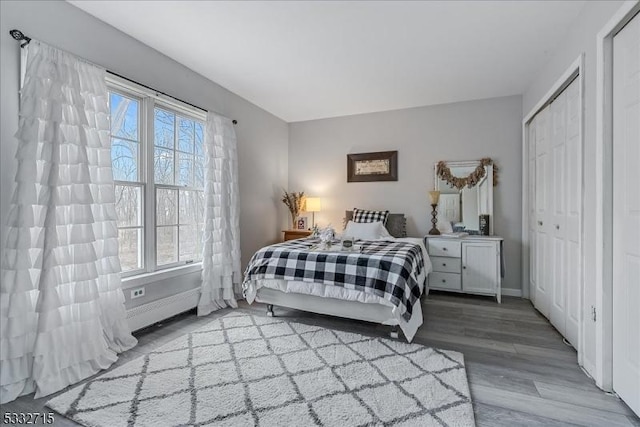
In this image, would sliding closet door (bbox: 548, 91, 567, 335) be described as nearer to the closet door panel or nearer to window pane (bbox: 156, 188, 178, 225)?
the closet door panel

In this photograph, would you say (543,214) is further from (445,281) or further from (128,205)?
(128,205)

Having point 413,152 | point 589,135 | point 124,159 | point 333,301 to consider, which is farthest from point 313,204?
point 589,135

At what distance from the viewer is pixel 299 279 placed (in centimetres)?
280

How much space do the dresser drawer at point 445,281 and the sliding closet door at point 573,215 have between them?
1.34 meters

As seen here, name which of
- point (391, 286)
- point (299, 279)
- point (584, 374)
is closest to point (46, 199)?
point (299, 279)

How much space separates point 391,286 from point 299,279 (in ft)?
2.80

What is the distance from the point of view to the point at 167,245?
306 cm

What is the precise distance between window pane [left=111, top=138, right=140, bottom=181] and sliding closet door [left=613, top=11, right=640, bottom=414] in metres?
3.52

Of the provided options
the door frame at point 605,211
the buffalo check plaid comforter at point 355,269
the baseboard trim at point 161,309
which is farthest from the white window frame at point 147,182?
the door frame at point 605,211

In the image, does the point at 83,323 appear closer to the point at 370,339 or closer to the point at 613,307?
the point at 370,339

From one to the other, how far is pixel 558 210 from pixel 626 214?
114cm

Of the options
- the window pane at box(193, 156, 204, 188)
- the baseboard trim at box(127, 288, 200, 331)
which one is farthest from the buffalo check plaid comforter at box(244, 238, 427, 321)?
the window pane at box(193, 156, 204, 188)

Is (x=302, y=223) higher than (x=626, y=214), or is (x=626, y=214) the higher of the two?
(x=626, y=214)

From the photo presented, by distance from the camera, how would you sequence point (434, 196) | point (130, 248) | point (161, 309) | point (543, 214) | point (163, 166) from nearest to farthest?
point (130, 248)
point (161, 309)
point (163, 166)
point (543, 214)
point (434, 196)
